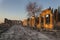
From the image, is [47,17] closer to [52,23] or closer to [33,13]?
[52,23]

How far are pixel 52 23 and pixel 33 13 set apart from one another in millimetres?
22064

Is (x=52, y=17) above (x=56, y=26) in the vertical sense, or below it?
above

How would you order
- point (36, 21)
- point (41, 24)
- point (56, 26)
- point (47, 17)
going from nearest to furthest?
point (56, 26)
point (47, 17)
point (41, 24)
point (36, 21)

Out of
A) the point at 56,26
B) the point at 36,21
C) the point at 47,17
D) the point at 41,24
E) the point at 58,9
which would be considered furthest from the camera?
the point at 36,21

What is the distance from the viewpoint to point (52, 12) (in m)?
35.2

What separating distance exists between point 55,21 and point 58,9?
4509 millimetres

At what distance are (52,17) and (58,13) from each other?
2.29 meters

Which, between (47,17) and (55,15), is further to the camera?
(47,17)

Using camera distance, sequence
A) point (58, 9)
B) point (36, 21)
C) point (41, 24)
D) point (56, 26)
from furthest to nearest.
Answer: point (36, 21) < point (41, 24) < point (58, 9) < point (56, 26)

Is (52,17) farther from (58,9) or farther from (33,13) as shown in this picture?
(33,13)

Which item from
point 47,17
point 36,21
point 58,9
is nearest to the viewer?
point 58,9

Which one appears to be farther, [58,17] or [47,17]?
[47,17]

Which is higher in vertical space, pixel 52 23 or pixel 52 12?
pixel 52 12

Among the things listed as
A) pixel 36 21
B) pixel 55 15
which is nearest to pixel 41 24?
pixel 36 21
